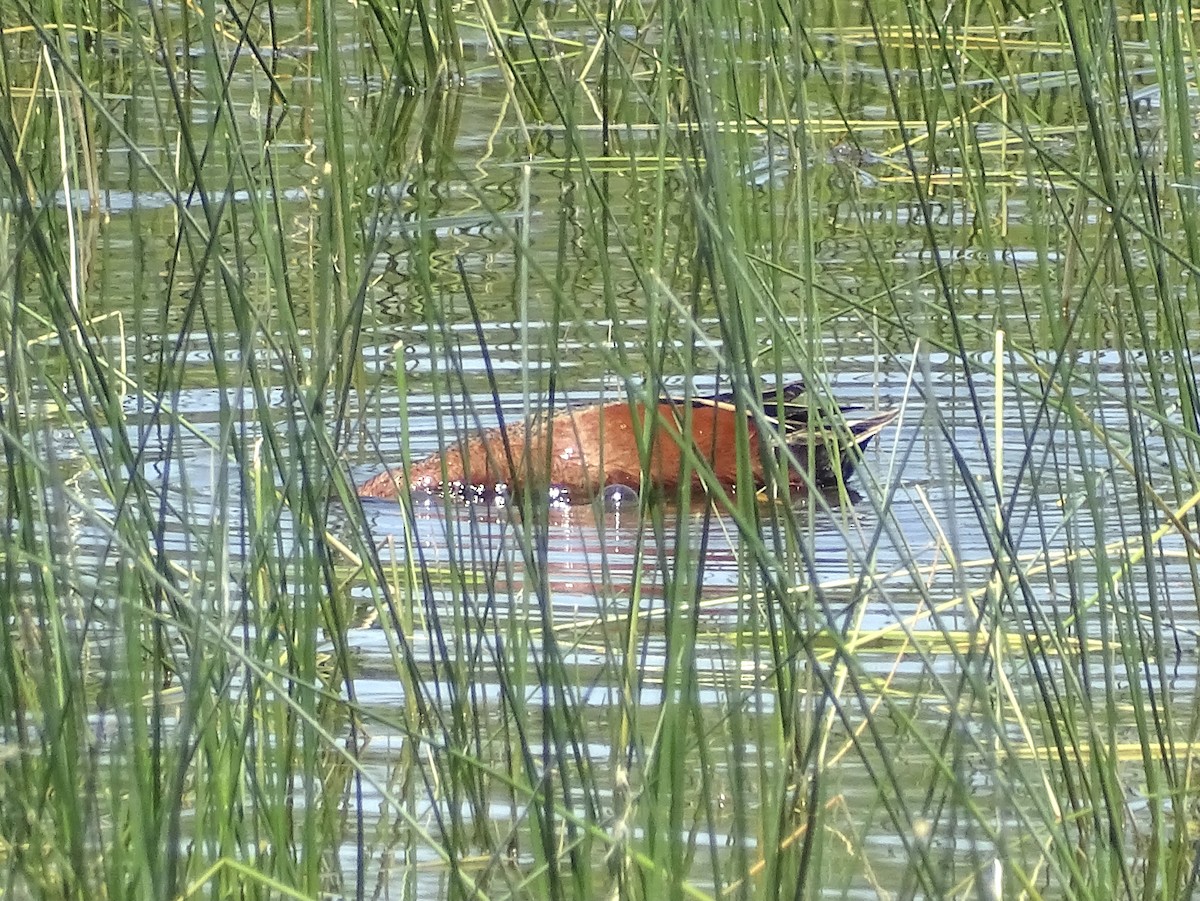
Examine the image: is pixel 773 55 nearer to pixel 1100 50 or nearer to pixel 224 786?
pixel 1100 50

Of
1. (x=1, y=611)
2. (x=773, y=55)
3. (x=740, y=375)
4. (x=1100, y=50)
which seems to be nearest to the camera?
(x=740, y=375)

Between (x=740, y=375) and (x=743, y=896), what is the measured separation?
46 centimetres

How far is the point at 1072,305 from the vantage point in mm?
4922

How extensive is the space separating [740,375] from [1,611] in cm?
85

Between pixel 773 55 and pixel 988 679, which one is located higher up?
pixel 773 55

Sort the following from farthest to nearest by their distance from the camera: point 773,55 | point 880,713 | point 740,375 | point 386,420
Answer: point 386,420, point 773,55, point 880,713, point 740,375

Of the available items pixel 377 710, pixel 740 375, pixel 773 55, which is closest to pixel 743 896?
pixel 740 375

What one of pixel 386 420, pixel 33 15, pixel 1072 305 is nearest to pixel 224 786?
pixel 33 15

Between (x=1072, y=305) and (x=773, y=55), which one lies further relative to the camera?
(x=1072, y=305)

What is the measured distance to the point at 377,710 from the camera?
9.89ft

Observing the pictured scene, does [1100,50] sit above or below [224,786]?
above

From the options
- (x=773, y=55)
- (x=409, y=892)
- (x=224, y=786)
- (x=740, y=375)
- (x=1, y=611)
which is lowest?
(x=409, y=892)

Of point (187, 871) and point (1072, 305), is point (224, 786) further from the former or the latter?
point (1072, 305)

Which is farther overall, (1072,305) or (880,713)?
(1072,305)
